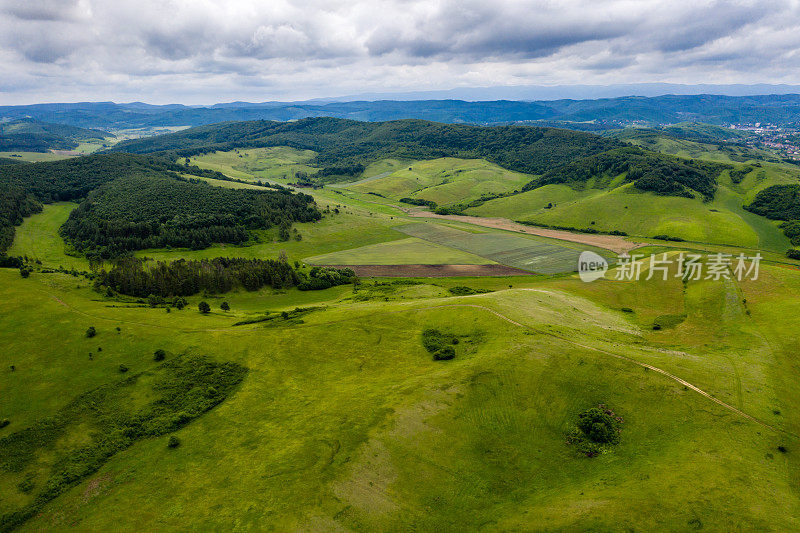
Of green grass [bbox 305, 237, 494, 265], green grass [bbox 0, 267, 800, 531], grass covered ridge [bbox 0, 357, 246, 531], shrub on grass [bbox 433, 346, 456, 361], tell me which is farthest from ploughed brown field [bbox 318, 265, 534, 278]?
grass covered ridge [bbox 0, 357, 246, 531]

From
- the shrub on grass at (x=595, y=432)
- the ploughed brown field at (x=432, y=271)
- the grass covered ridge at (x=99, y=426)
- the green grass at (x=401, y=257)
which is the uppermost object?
the shrub on grass at (x=595, y=432)

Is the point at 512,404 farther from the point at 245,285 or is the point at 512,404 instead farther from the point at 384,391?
the point at 245,285

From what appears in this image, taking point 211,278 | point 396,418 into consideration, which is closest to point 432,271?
point 211,278

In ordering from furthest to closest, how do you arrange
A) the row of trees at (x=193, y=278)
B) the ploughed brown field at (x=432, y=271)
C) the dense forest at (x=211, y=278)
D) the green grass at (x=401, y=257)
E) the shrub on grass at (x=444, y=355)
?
the green grass at (x=401, y=257)
the ploughed brown field at (x=432, y=271)
the dense forest at (x=211, y=278)
the row of trees at (x=193, y=278)
the shrub on grass at (x=444, y=355)

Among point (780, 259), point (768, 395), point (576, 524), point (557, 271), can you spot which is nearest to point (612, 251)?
point (557, 271)

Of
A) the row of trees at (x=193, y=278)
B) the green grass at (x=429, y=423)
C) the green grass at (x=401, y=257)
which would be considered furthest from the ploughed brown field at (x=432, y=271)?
the green grass at (x=429, y=423)

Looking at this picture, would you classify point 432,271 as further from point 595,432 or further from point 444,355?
point 595,432

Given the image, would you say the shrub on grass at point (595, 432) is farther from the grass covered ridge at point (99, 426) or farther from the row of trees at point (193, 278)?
the row of trees at point (193, 278)

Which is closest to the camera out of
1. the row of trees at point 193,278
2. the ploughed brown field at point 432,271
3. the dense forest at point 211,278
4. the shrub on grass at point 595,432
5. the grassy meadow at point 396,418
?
the grassy meadow at point 396,418
